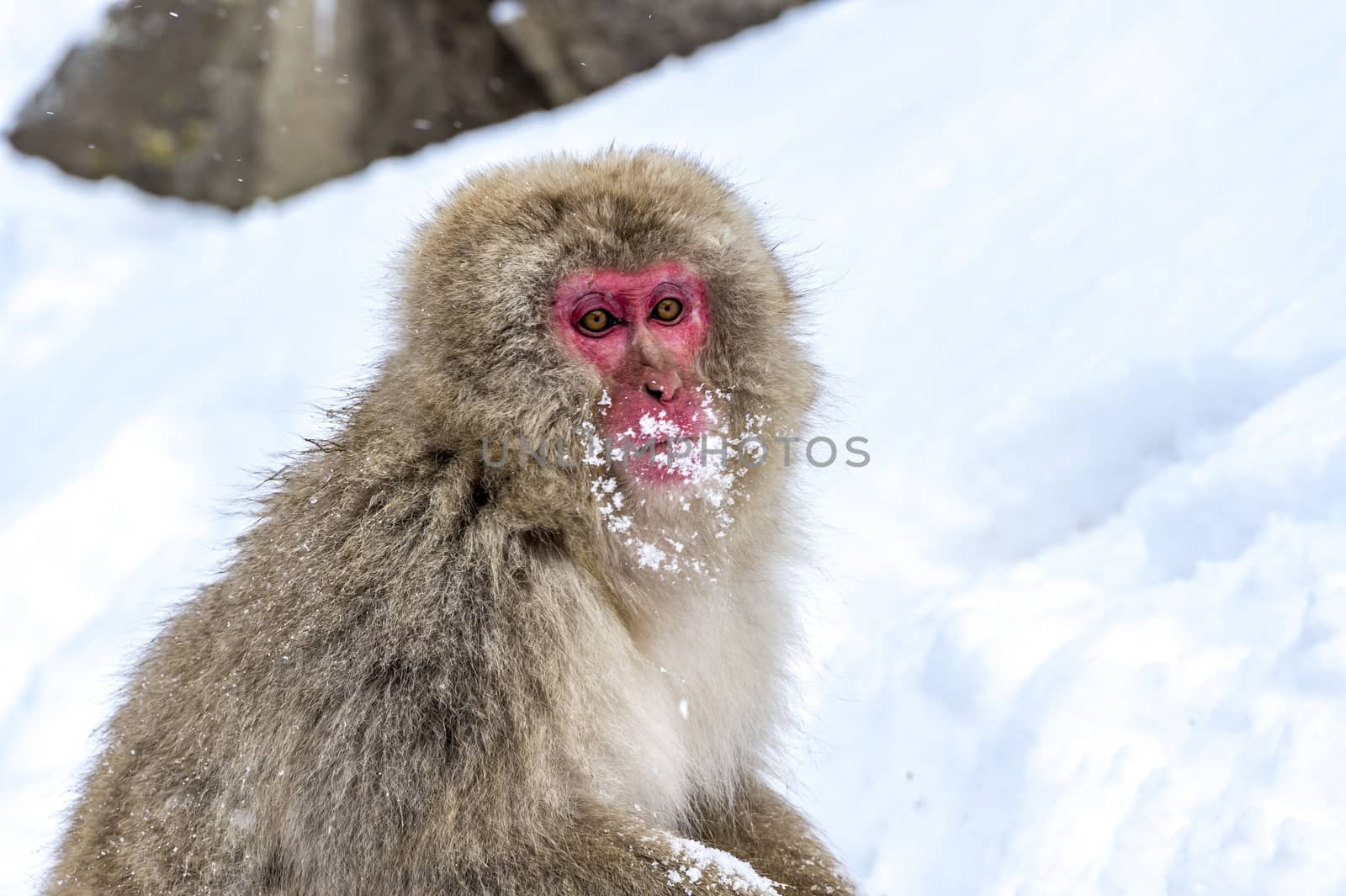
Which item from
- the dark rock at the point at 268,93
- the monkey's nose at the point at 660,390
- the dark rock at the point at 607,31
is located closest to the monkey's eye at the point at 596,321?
the monkey's nose at the point at 660,390

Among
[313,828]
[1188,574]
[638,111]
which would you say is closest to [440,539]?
[313,828]

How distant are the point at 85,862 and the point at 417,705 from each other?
68 centimetres

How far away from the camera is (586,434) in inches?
81.4

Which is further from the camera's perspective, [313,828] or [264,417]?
[264,417]

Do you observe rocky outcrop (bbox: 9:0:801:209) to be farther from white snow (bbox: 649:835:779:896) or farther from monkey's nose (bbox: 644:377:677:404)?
white snow (bbox: 649:835:779:896)

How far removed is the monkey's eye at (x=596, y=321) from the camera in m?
2.14

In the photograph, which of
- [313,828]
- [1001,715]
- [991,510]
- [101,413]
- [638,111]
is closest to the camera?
[313,828]

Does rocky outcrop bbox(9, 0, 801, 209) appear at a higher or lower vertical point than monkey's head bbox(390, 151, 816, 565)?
higher

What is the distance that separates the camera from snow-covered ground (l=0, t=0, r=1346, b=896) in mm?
2363

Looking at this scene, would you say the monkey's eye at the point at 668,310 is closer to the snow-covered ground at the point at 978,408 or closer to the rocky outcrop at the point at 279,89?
the snow-covered ground at the point at 978,408

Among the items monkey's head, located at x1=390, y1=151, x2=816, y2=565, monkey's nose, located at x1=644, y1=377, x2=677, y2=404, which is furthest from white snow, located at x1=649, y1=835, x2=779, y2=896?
monkey's nose, located at x1=644, y1=377, x2=677, y2=404

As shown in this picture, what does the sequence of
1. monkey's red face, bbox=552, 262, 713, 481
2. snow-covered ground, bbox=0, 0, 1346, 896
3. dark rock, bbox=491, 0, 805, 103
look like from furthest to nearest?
dark rock, bbox=491, 0, 805, 103
snow-covered ground, bbox=0, 0, 1346, 896
monkey's red face, bbox=552, 262, 713, 481

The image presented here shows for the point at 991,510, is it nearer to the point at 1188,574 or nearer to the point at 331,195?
the point at 1188,574

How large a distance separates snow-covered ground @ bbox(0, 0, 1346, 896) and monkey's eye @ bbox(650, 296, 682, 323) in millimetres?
551
